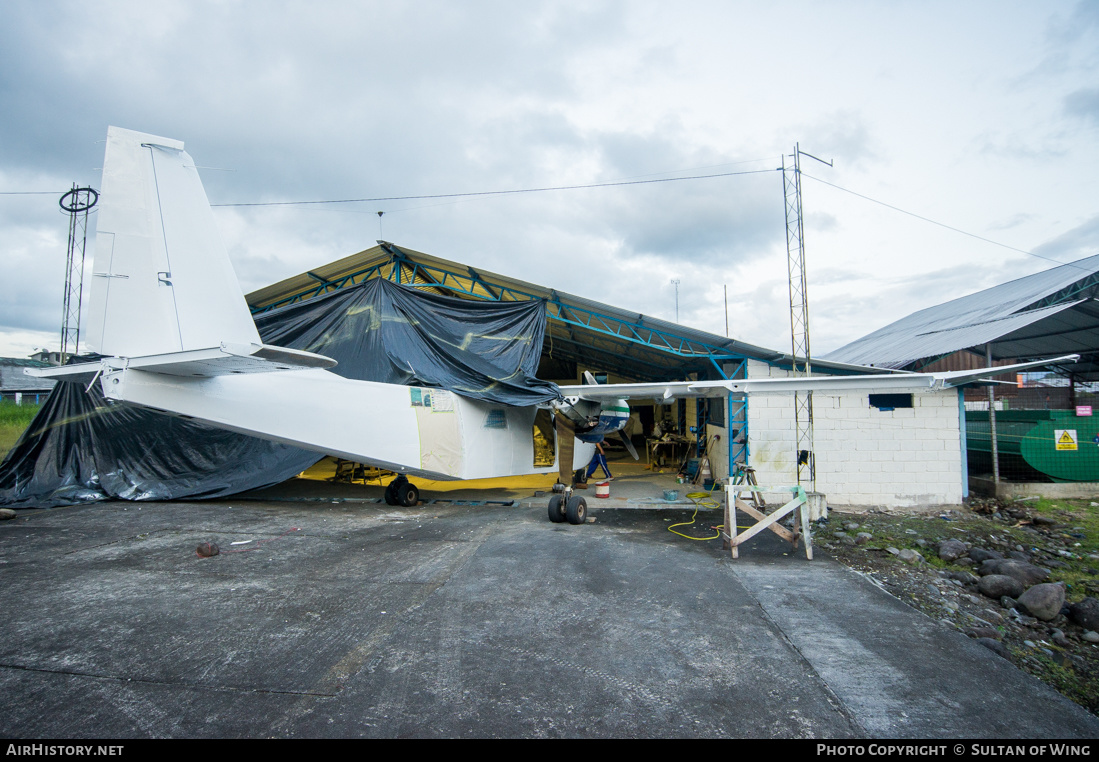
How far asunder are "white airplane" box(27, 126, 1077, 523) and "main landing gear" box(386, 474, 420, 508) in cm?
191

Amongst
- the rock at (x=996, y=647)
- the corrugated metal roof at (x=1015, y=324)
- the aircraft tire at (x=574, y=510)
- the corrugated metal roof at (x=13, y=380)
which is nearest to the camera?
the rock at (x=996, y=647)

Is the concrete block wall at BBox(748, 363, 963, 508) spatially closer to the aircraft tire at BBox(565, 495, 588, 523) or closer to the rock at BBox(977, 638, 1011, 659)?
the aircraft tire at BBox(565, 495, 588, 523)

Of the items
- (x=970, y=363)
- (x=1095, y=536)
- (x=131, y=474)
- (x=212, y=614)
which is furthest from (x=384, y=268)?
(x=970, y=363)

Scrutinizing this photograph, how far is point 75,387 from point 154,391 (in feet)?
25.8

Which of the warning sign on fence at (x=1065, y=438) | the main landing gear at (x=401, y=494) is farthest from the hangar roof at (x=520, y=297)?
the main landing gear at (x=401, y=494)

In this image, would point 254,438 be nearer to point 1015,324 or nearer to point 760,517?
point 760,517

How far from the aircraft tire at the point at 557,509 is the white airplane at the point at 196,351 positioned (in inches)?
0.8

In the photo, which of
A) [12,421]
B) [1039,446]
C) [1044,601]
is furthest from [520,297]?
[12,421]

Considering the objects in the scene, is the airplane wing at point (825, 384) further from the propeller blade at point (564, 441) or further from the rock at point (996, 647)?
the rock at point (996, 647)

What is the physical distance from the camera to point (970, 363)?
25.0 meters

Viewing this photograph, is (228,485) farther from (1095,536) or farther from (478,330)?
(1095,536)

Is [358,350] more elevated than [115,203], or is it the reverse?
[115,203]

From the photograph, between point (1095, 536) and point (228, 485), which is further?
point (228, 485)

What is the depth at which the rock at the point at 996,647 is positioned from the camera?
430 cm
